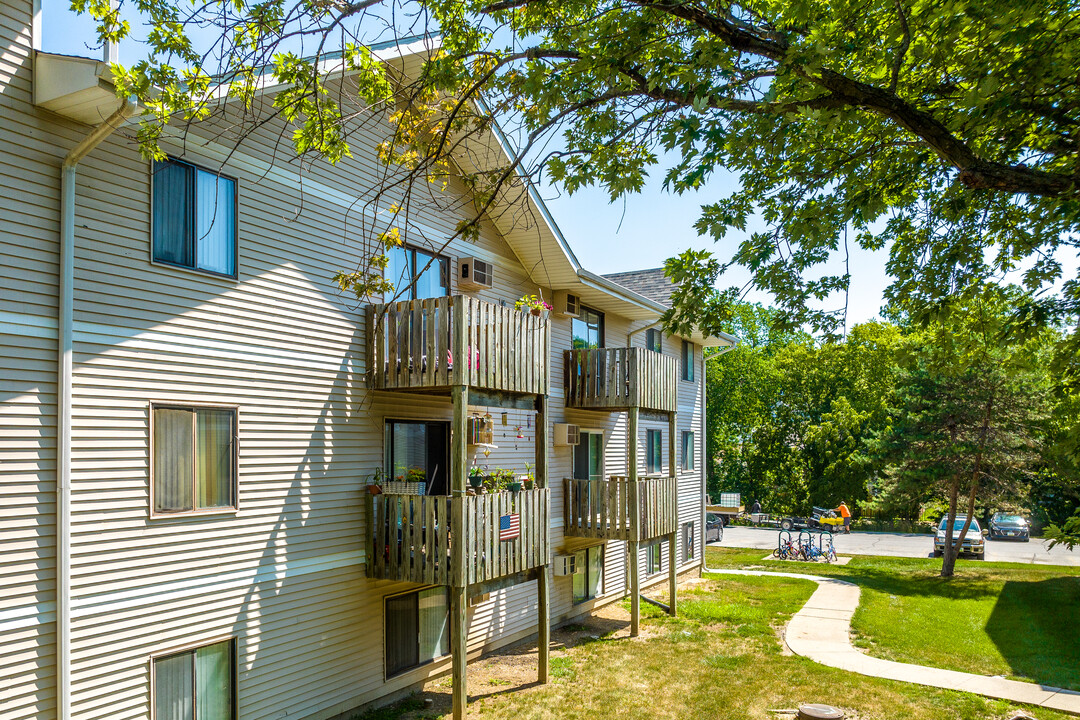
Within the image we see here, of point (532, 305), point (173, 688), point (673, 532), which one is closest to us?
point (173, 688)

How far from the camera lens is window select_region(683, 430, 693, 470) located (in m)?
21.7

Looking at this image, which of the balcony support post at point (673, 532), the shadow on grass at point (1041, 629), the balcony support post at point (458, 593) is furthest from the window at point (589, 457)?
the shadow on grass at point (1041, 629)

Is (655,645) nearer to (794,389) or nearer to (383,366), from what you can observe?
(383,366)

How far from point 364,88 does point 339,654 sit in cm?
699

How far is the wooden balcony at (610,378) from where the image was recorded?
15.3m

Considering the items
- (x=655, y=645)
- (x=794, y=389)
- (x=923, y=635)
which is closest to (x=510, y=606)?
(x=655, y=645)

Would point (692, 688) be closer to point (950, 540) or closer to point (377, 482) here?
point (377, 482)

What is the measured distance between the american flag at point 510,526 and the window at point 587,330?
6002mm

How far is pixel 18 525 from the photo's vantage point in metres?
6.34

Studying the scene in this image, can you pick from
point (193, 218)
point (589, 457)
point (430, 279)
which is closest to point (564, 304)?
point (589, 457)

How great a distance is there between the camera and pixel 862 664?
1294cm

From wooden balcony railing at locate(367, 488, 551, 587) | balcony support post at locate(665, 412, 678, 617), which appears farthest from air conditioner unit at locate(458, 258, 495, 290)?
balcony support post at locate(665, 412, 678, 617)

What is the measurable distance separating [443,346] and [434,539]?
2548 millimetres

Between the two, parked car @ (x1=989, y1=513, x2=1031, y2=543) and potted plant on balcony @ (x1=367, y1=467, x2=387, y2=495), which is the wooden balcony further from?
parked car @ (x1=989, y1=513, x2=1031, y2=543)
